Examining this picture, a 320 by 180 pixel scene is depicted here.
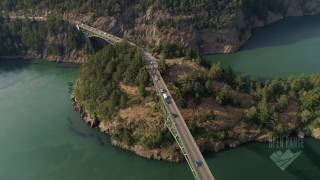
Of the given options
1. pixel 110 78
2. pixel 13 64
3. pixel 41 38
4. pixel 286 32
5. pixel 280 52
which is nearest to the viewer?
pixel 110 78

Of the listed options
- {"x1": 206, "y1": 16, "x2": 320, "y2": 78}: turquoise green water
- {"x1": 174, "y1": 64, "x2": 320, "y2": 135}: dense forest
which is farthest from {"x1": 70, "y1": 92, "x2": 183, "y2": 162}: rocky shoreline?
{"x1": 206, "y1": 16, "x2": 320, "y2": 78}: turquoise green water

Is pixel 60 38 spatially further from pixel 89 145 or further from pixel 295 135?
pixel 295 135

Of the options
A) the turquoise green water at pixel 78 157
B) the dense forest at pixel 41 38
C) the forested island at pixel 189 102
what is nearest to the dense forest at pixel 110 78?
the forested island at pixel 189 102

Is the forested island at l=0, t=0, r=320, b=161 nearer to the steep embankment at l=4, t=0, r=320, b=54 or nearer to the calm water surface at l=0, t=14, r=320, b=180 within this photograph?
the calm water surface at l=0, t=14, r=320, b=180

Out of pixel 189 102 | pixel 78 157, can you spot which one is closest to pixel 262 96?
pixel 189 102

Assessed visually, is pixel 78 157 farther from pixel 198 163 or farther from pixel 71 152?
pixel 198 163
